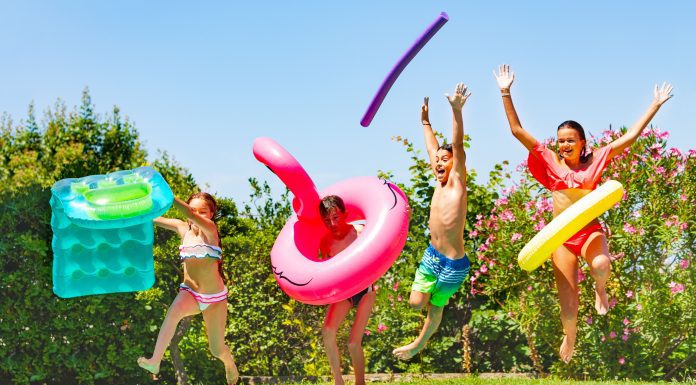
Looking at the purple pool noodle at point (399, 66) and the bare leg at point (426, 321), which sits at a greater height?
the purple pool noodle at point (399, 66)

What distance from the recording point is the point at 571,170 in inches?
241

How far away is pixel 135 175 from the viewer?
634 cm

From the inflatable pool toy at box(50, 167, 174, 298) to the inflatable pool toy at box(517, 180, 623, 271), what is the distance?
2.85m

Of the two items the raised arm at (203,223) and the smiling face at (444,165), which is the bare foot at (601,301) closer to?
the smiling face at (444,165)

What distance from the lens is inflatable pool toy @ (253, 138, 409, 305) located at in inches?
238

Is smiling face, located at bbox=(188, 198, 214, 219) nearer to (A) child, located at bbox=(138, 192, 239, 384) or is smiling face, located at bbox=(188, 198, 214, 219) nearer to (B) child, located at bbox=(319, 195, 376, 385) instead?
(A) child, located at bbox=(138, 192, 239, 384)

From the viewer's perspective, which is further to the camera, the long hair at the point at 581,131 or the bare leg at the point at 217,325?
the bare leg at the point at 217,325

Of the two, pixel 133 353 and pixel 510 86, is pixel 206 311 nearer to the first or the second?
pixel 133 353

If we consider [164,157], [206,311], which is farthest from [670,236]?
[164,157]

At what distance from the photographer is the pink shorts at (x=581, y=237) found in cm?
596

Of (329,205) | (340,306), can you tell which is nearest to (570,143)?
(329,205)

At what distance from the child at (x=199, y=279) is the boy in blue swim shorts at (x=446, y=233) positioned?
1703 mm

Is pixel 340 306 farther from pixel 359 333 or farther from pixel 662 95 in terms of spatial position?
pixel 662 95

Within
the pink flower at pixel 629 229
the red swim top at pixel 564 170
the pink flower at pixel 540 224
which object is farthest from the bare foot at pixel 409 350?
the pink flower at pixel 629 229
